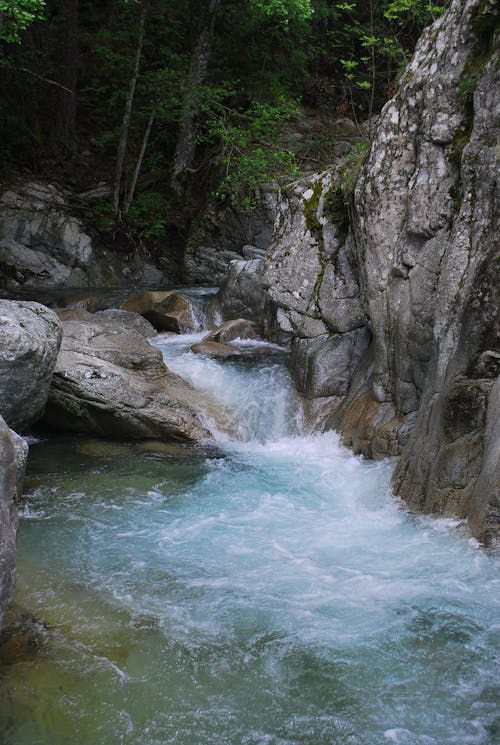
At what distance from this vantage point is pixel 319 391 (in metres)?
10.1

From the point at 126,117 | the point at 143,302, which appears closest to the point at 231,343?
the point at 143,302

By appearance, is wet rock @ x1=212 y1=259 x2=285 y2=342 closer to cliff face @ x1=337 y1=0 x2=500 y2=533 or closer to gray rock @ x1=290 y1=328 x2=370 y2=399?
gray rock @ x1=290 y1=328 x2=370 y2=399

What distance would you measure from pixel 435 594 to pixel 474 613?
368mm

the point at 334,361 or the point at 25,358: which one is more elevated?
the point at 334,361

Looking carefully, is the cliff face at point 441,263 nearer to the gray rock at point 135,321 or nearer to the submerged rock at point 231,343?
the submerged rock at point 231,343

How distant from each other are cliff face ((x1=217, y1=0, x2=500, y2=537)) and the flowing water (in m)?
0.71

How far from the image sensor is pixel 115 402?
9.34 meters

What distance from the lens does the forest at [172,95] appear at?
703 inches

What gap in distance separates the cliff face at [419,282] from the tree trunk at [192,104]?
853cm

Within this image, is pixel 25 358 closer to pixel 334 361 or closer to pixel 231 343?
pixel 334 361

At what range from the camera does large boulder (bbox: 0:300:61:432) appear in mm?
7855

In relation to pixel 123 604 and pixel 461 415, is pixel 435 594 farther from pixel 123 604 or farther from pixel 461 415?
pixel 123 604

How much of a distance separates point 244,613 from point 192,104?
609 inches

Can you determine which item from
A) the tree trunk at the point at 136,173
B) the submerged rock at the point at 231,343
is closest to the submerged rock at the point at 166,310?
the submerged rock at the point at 231,343
